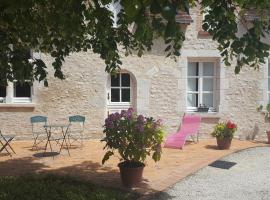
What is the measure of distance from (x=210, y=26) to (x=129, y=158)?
2885mm

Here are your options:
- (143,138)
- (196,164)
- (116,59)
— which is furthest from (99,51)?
(196,164)

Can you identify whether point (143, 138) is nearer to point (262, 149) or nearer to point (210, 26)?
point (210, 26)

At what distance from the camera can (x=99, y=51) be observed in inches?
289

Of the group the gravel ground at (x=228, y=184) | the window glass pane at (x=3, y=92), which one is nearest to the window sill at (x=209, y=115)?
the gravel ground at (x=228, y=184)

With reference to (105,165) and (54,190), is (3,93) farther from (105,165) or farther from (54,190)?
(54,190)

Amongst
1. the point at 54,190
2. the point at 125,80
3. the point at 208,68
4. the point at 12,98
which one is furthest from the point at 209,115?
the point at 54,190

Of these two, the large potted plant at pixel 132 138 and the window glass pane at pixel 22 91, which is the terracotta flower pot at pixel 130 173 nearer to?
the large potted plant at pixel 132 138

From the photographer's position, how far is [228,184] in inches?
299

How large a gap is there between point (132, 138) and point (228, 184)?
2198 millimetres

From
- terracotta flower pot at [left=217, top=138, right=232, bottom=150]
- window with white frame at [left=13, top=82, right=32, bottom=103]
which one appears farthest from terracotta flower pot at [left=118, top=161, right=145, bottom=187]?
window with white frame at [left=13, top=82, right=32, bottom=103]

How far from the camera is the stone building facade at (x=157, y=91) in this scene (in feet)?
41.2

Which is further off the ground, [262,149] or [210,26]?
[210,26]

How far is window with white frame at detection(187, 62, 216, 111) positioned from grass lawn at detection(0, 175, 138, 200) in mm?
7082

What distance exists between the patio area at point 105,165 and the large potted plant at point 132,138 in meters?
0.34
